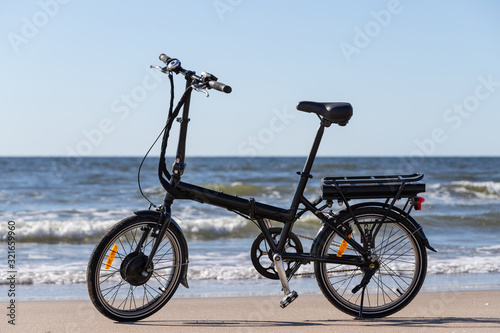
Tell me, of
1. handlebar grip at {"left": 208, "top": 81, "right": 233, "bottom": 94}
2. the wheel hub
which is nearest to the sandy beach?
the wheel hub

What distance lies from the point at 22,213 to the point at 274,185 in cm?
889

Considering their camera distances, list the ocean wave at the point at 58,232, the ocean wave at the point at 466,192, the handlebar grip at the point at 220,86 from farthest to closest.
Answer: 1. the ocean wave at the point at 466,192
2. the ocean wave at the point at 58,232
3. the handlebar grip at the point at 220,86

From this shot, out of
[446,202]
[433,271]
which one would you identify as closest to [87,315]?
[433,271]

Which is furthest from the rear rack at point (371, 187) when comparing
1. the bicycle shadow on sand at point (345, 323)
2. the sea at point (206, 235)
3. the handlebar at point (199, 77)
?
the handlebar at point (199, 77)

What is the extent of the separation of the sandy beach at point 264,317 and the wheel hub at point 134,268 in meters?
0.27

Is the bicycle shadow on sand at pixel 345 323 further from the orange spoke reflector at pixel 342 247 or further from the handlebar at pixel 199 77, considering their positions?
the handlebar at pixel 199 77

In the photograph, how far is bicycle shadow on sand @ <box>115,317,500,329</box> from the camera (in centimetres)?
351

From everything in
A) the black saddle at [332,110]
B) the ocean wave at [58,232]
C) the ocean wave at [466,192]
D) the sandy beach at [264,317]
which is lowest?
the ocean wave at [58,232]

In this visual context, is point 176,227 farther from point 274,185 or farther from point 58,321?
point 274,185

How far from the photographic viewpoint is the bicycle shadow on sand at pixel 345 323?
351 centimetres

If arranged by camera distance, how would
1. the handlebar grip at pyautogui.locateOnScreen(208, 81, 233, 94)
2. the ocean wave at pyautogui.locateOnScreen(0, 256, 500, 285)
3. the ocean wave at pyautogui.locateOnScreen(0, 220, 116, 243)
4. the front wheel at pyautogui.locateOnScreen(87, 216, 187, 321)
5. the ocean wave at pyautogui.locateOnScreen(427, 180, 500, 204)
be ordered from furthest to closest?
1. the ocean wave at pyautogui.locateOnScreen(427, 180, 500, 204)
2. the ocean wave at pyautogui.locateOnScreen(0, 220, 116, 243)
3. the ocean wave at pyautogui.locateOnScreen(0, 256, 500, 285)
4. the front wheel at pyautogui.locateOnScreen(87, 216, 187, 321)
5. the handlebar grip at pyautogui.locateOnScreen(208, 81, 233, 94)

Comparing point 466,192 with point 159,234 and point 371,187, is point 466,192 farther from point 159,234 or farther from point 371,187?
point 159,234

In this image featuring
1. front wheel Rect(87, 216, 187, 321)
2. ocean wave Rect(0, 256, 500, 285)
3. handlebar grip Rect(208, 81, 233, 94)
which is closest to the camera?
handlebar grip Rect(208, 81, 233, 94)

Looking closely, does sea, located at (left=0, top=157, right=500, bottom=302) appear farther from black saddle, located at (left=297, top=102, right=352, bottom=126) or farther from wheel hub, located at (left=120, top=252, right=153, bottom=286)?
black saddle, located at (left=297, top=102, right=352, bottom=126)
